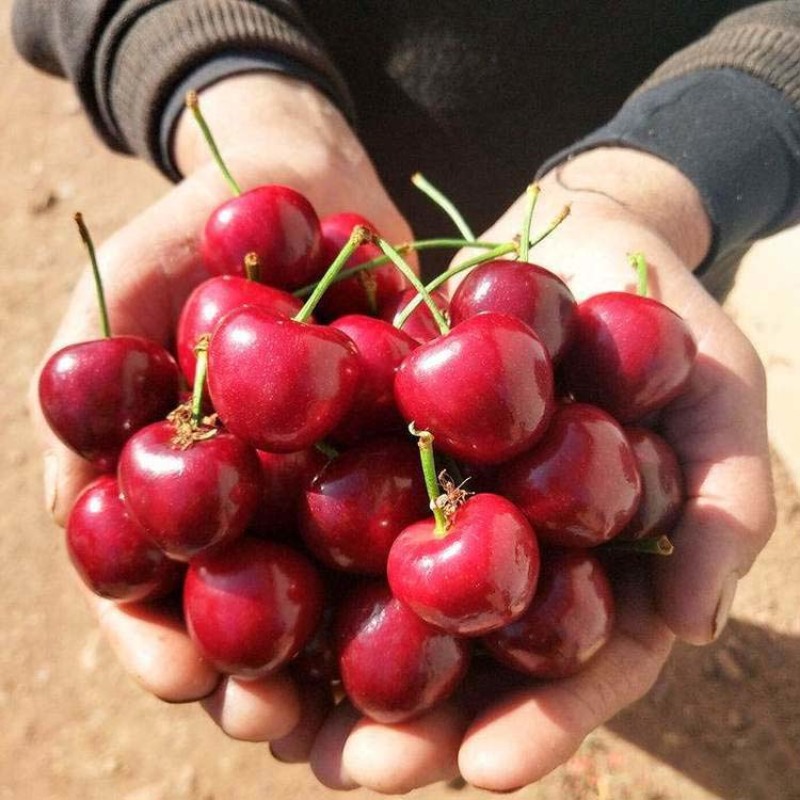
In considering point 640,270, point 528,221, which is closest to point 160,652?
point 528,221

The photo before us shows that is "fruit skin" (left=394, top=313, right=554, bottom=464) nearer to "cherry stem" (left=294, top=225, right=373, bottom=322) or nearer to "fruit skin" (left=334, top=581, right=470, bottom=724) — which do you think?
"cherry stem" (left=294, top=225, right=373, bottom=322)

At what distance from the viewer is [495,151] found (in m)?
2.62

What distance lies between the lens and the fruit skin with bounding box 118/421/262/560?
1.48 meters

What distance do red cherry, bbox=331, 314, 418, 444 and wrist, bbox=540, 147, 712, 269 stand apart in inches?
30.4

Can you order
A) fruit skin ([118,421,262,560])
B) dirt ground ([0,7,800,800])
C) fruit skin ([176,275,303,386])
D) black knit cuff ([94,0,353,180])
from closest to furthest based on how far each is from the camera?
fruit skin ([118,421,262,560]) → fruit skin ([176,275,303,386]) → black knit cuff ([94,0,353,180]) → dirt ground ([0,7,800,800])

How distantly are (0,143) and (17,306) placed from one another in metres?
1.21

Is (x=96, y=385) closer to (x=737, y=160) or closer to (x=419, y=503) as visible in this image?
(x=419, y=503)

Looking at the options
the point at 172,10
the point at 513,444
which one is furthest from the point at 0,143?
the point at 513,444

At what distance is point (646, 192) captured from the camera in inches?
86.4

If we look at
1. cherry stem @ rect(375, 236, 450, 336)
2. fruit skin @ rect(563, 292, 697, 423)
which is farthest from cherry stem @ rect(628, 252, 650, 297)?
cherry stem @ rect(375, 236, 450, 336)

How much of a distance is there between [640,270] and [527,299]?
1.09 ft

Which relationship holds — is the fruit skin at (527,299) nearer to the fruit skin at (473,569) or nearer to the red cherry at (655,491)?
the red cherry at (655,491)

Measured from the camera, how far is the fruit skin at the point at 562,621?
1.51m

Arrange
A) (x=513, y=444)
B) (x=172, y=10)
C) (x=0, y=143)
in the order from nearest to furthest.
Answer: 1. (x=513, y=444)
2. (x=172, y=10)
3. (x=0, y=143)
